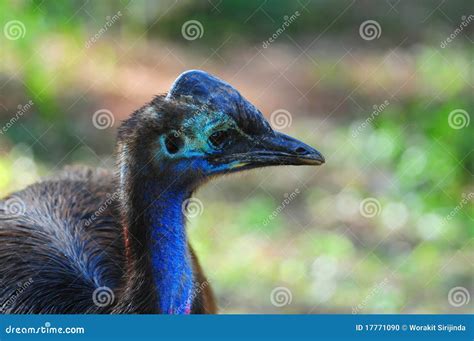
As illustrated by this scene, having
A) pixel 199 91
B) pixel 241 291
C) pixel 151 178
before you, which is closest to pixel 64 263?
pixel 151 178

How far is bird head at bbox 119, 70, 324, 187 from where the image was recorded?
3.73 m

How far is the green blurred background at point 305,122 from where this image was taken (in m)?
6.00

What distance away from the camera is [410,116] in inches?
271

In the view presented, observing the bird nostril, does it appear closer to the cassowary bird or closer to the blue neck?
the cassowary bird

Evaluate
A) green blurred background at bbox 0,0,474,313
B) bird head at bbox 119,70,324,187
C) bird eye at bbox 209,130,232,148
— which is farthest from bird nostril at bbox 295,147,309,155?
green blurred background at bbox 0,0,474,313

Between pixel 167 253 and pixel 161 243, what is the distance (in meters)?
0.04

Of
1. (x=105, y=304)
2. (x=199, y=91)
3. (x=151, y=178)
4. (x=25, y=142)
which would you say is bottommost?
(x=25, y=142)

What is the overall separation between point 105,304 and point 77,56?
12.0 feet

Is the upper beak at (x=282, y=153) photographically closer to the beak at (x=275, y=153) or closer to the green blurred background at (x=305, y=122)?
the beak at (x=275, y=153)

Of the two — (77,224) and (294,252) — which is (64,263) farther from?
(294,252)

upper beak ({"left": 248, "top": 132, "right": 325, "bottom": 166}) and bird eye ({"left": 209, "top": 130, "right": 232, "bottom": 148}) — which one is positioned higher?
upper beak ({"left": 248, "top": 132, "right": 325, "bottom": 166})

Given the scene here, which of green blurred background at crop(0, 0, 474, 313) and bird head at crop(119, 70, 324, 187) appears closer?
bird head at crop(119, 70, 324, 187)

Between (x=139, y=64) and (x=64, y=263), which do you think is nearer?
(x=64, y=263)

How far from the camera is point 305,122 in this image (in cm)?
716
